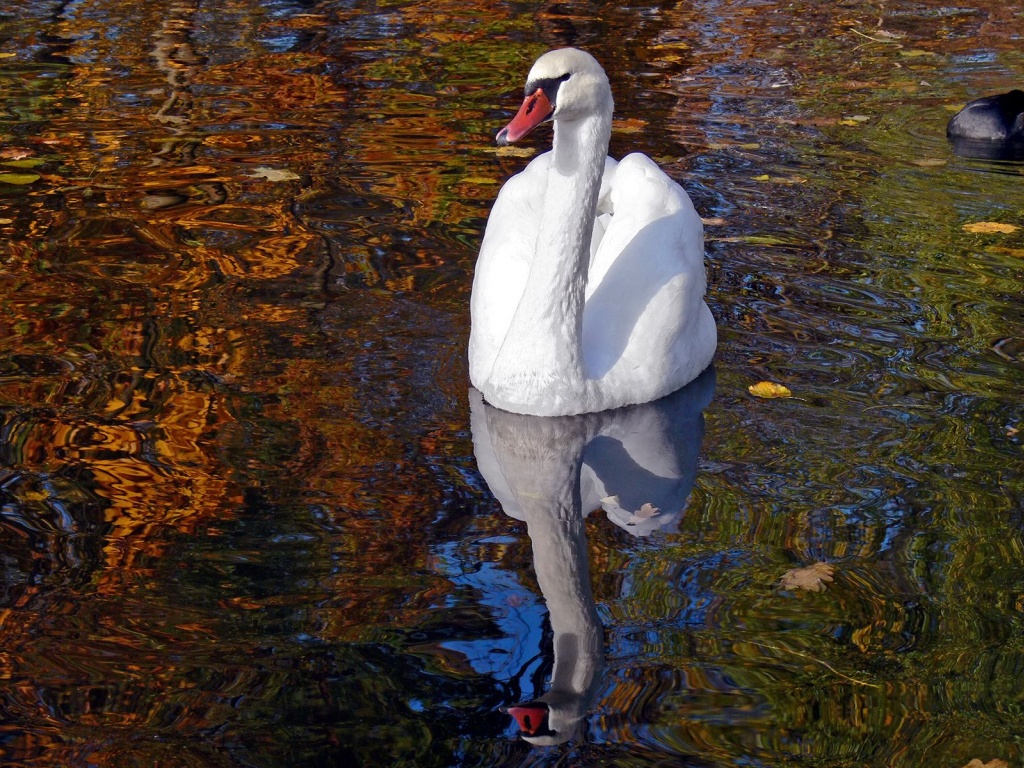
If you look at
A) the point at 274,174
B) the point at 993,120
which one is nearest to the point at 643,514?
the point at 274,174

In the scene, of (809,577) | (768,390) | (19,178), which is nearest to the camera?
(809,577)

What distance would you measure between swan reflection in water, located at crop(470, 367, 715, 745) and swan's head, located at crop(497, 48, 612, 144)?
1.20 m

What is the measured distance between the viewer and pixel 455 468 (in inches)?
204

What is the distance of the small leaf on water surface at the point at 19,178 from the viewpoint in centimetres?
852

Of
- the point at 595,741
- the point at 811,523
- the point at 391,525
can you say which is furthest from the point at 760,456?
the point at 595,741

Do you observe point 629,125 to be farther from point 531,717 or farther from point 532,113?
point 531,717

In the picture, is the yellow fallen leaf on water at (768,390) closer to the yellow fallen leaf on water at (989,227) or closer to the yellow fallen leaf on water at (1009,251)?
the yellow fallen leaf on water at (1009,251)

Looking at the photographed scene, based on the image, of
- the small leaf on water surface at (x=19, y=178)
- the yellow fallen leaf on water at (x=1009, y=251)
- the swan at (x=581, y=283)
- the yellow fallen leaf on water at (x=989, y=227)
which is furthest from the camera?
the small leaf on water surface at (x=19, y=178)

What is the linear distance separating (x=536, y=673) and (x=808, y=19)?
1139cm

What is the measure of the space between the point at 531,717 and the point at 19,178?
6.18 metres

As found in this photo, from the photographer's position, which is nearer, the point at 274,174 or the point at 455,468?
the point at 455,468

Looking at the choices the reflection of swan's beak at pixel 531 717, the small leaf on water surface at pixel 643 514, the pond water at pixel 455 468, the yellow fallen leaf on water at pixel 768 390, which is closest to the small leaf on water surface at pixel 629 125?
the pond water at pixel 455 468

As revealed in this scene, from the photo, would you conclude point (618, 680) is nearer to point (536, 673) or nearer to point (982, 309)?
point (536, 673)

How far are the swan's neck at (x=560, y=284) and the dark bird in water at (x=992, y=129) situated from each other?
15.5ft
